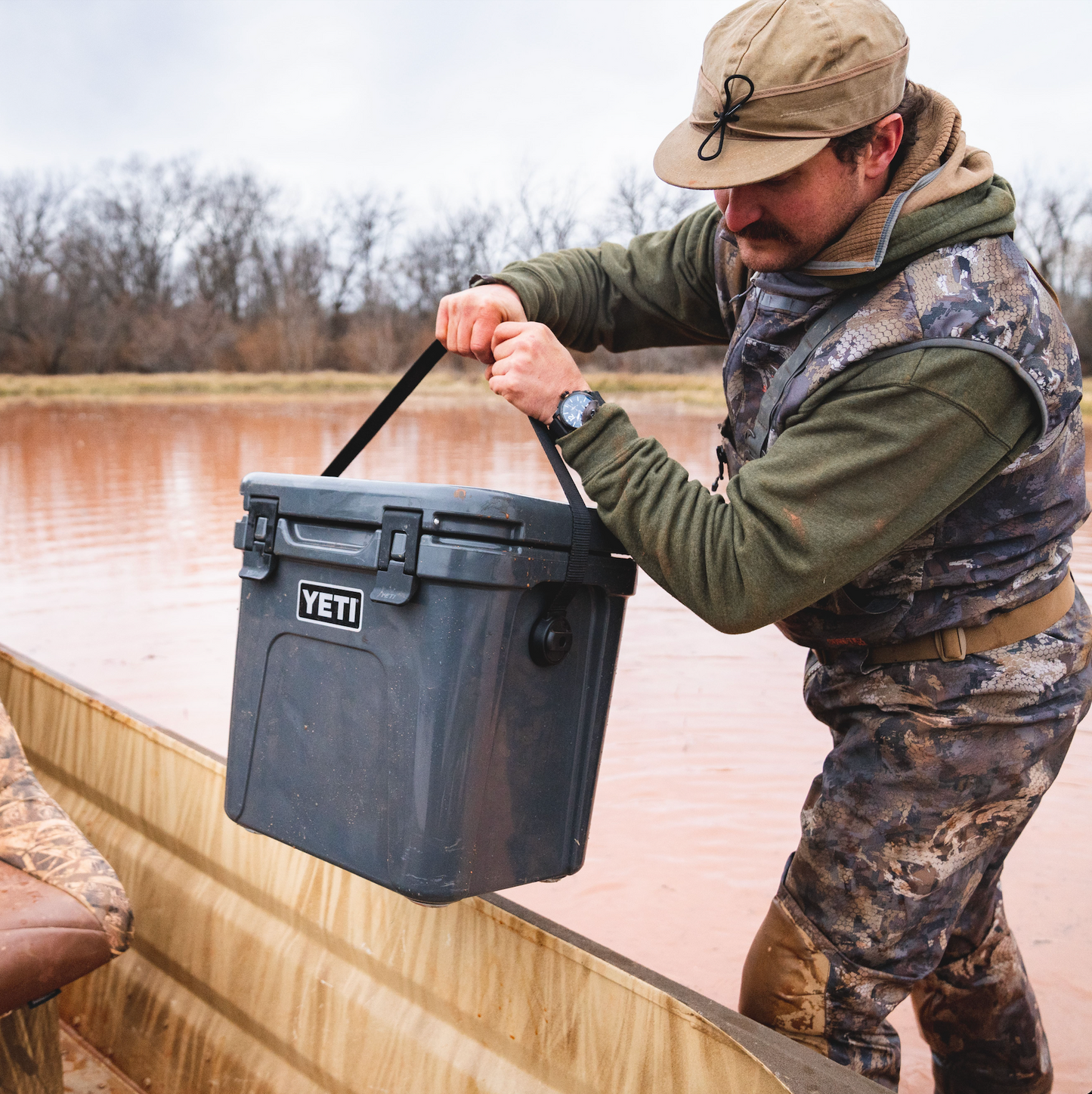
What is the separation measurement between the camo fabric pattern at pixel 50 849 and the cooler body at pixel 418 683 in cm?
43

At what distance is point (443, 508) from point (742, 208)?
66 cm

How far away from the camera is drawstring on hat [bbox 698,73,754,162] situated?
5.55 ft

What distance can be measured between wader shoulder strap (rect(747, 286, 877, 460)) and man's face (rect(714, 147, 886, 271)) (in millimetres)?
93

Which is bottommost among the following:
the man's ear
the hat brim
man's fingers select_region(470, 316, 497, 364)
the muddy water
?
the muddy water

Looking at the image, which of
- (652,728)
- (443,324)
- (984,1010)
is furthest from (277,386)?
(984,1010)

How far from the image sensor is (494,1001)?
2125mm

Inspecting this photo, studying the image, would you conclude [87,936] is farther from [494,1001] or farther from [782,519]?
[782,519]

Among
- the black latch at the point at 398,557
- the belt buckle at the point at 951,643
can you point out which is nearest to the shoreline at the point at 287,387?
the belt buckle at the point at 951,643

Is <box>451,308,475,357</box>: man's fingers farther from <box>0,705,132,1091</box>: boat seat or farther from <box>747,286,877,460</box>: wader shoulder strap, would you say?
<box>0,705,132,1091</box>: boat seat

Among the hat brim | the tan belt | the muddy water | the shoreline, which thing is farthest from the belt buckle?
the shoreline

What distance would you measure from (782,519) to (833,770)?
0.59 m

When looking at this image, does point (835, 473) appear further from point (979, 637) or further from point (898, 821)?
point (898, 821)

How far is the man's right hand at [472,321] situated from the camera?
2.04m

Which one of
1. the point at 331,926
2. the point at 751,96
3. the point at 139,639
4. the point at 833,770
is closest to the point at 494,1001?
the point at 331,926
